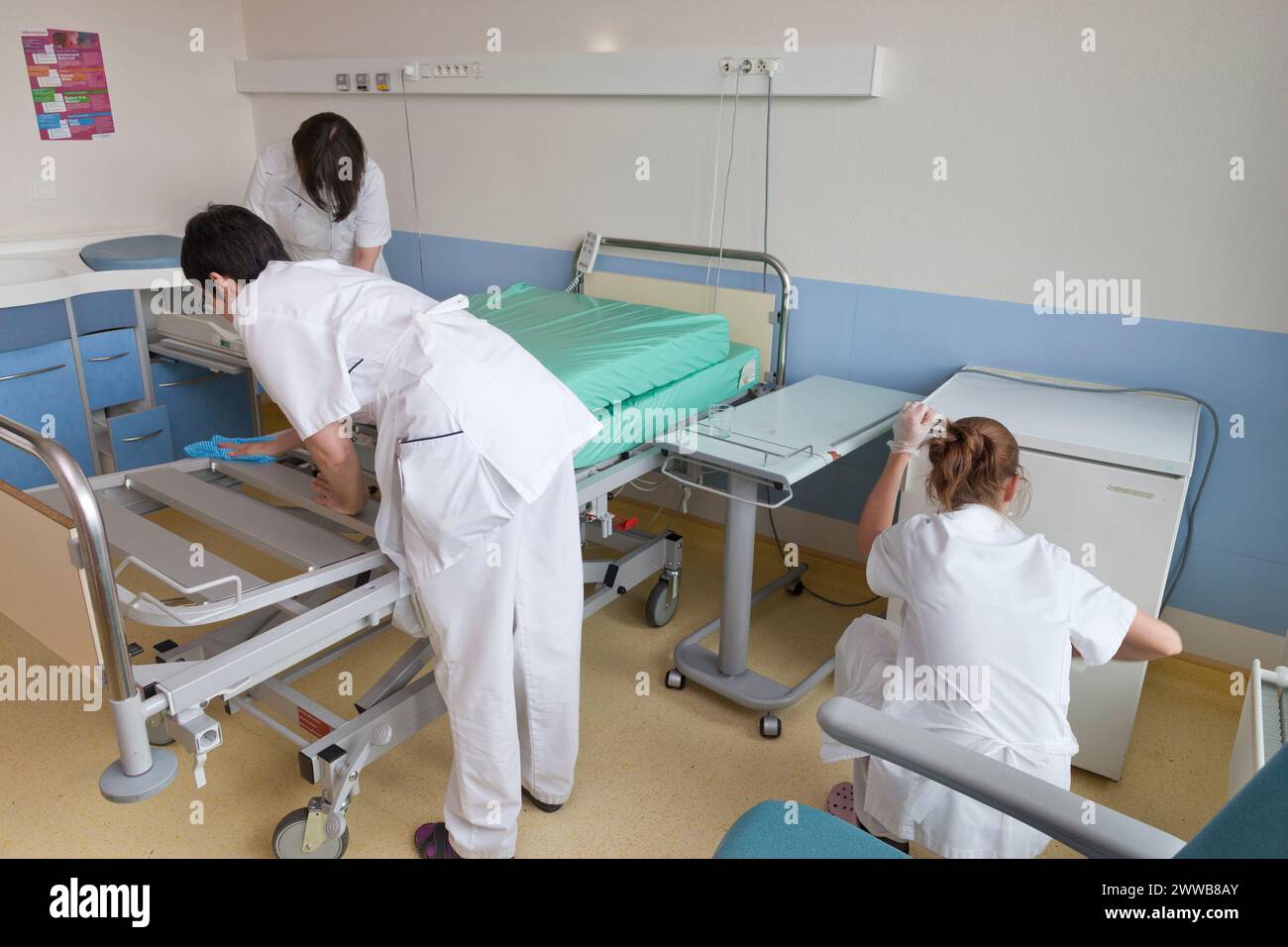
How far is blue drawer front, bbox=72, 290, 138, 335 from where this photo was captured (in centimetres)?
351

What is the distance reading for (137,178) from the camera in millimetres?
4426

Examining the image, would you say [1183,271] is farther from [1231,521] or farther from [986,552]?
[986,552]

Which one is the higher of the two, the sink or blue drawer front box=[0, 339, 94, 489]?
the sink

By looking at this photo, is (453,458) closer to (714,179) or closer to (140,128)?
(714,179)

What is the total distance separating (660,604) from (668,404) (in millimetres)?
733

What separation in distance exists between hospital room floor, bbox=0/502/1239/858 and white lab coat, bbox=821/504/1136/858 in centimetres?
61

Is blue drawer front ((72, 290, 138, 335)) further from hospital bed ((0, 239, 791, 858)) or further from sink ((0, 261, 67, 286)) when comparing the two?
hospital bed ((0, 239, 791, 858))

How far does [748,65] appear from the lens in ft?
10.0

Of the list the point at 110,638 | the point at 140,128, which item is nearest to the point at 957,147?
the point at 110,638

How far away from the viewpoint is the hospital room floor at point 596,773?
83.7 inches

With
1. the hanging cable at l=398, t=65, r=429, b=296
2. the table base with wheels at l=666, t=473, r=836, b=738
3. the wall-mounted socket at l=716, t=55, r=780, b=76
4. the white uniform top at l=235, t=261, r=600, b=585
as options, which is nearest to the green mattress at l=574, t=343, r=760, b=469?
the table base with wheels at l=666, t=473, r=836, b=738

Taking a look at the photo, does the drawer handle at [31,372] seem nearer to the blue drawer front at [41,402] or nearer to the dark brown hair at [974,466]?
the blue drawer front at [41,402]

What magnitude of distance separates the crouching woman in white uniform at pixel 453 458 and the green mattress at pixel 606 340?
0.45 m

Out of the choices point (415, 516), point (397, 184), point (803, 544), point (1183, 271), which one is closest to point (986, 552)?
point (415, 516)
